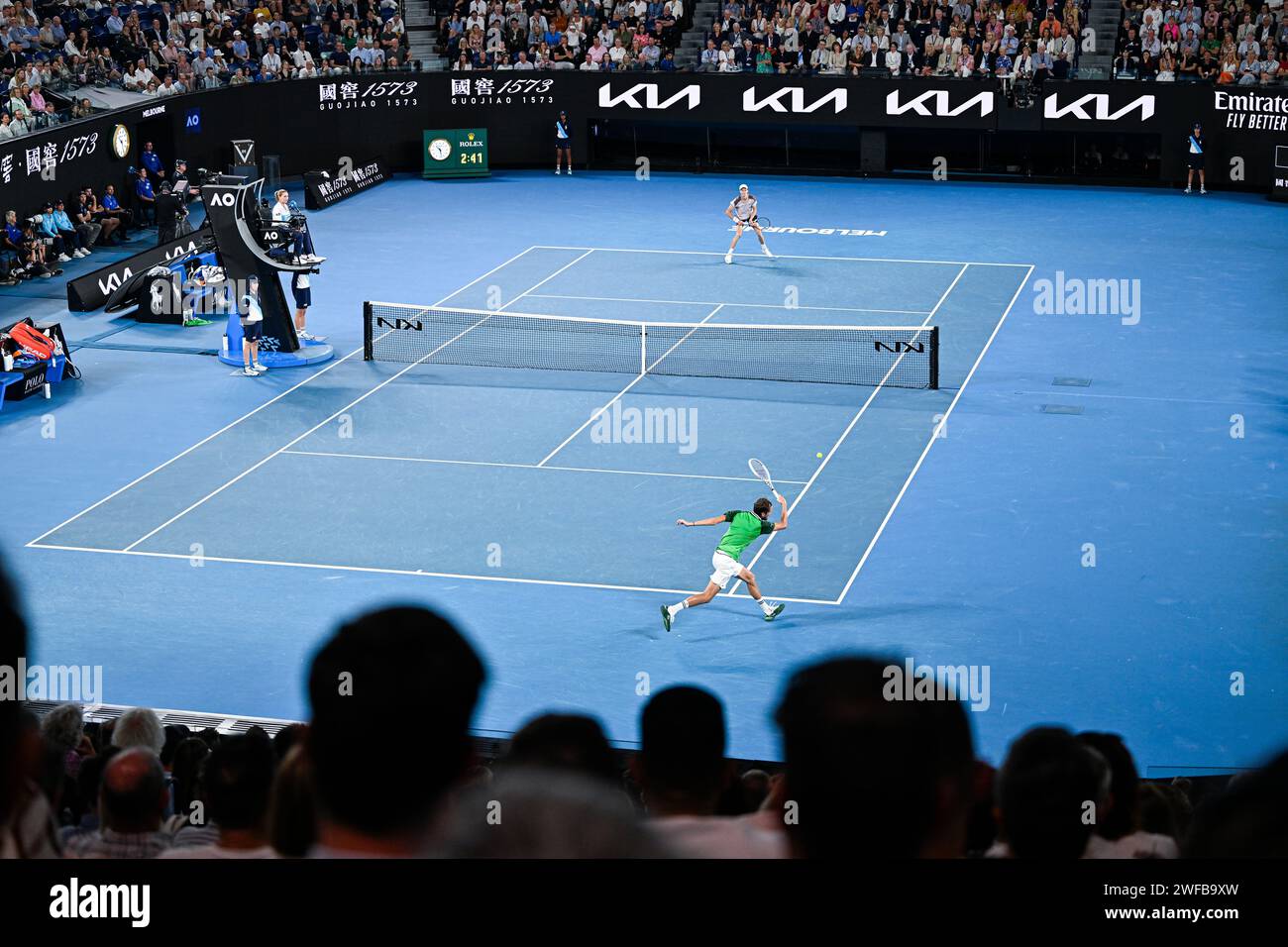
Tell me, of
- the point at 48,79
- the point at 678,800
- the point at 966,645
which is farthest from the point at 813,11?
the point at 678,800

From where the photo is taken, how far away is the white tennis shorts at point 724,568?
716 inches

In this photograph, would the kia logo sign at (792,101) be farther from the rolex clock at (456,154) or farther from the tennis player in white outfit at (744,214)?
the tennis player in white outfit at (744,214)

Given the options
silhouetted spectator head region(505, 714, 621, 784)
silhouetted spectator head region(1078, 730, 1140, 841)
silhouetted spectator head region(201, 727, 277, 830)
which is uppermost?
silhouetted spectator head region(505, 714, 621, 784)

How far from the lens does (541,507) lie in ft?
73.3

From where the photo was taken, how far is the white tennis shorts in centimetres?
1819

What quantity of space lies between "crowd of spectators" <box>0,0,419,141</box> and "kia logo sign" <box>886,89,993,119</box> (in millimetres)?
14334

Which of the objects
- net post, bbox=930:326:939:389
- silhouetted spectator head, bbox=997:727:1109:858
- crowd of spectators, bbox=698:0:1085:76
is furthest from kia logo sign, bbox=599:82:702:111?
silhouetted spectator head, bbox=997:727:1109:858

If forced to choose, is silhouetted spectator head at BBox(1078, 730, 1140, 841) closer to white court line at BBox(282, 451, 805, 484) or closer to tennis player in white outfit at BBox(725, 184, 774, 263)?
white court line at BBox(282, 451, 805, 484)

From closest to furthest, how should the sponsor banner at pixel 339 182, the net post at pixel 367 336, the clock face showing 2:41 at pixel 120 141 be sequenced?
the net post at pixel 367 336 → the clock face showing 2:41 at pixel 120 141 → the sponsor banner at pixel 339 182

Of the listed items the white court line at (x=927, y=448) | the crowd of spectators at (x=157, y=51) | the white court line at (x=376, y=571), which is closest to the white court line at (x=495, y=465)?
the white court line at (x=927, y=448)

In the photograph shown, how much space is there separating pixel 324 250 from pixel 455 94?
12798 millimetres

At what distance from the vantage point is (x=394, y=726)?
342cm

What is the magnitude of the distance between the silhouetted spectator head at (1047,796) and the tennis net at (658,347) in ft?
73.8

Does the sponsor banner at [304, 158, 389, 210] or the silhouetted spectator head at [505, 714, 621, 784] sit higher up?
the silhouetted spectator head at [505, 714, 621, 784]
